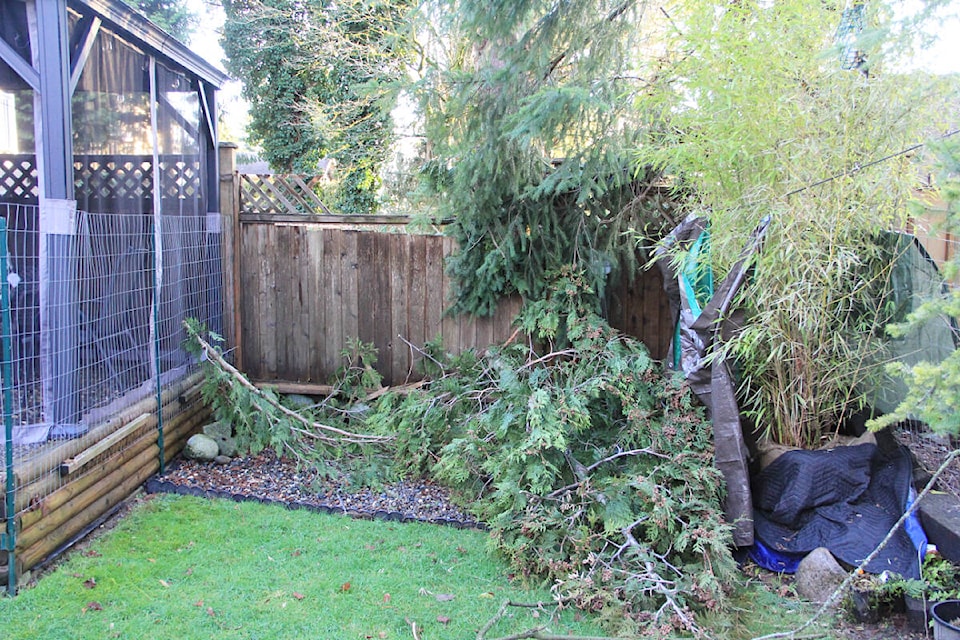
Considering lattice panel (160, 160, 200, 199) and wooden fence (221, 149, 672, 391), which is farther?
wooden fence (221, 149, 672, 391)

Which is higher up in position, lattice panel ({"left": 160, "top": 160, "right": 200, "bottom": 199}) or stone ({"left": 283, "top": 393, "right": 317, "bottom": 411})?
lattice panel ({"left": 160, "top": 160, "right": 200, "bottom": 199})

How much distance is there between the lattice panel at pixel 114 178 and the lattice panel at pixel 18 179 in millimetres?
697

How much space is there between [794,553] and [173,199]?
447cm

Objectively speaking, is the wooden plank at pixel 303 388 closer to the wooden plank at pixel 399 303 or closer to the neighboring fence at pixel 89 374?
the wooden plank at pixel 399 303

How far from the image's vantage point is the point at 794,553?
330 centimetres

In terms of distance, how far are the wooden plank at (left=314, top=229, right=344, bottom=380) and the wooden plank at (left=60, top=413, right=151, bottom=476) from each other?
1.56 m

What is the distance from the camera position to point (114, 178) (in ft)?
13.8

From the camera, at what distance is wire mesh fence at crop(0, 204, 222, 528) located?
10.7 feet

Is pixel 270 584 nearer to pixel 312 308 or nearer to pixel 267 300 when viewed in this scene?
pixel 312 308

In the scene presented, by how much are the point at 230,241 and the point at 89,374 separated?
195cm

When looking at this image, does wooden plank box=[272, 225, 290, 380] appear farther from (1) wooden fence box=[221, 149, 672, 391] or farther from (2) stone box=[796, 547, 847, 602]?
(2) stone box=[796, 547, 847, 602]

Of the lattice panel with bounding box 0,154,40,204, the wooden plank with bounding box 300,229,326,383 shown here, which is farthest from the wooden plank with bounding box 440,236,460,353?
the lattice panel with bounding box 0,154,40,204

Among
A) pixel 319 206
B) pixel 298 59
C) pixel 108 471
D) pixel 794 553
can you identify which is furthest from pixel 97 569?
pixel 298 59

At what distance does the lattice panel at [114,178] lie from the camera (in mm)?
3885
